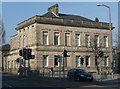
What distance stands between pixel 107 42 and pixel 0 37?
24.1 m

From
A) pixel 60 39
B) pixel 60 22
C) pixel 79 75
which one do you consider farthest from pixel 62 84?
pixel 60 22

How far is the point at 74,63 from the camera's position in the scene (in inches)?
2574

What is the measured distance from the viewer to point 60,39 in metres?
64.1

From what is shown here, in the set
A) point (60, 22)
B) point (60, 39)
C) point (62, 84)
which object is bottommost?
point (62, 84)

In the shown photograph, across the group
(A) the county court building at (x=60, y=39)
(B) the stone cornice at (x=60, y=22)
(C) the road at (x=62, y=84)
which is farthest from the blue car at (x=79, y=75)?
(B) the stone cornice at (x=60, y=22)

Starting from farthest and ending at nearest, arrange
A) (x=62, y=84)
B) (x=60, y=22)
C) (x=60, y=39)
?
(x=60, y=22)
(x=60, y=39)
(x=62, y=84)

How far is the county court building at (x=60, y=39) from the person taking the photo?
6181 cm

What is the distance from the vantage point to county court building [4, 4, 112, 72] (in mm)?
61812

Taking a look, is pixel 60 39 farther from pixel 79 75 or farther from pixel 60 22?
pixel 79 75

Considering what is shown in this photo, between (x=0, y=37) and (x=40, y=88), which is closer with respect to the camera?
(x=40, y=88)

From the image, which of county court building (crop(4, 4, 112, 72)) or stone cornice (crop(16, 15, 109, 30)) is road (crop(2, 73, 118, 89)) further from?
stone cornice (crop(16, 15, 109, 30))

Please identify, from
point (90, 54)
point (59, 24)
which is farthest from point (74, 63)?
point (59, 24)

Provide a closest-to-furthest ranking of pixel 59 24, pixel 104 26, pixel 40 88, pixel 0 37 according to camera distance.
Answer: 1. pixel 40 88
2. pixel 0 37
3. pixel 59 24
4. pixel 104 26

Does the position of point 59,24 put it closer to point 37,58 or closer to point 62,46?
point 62,46
